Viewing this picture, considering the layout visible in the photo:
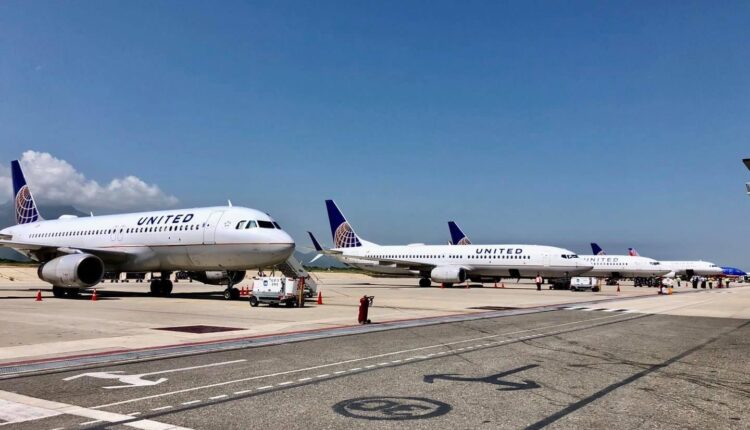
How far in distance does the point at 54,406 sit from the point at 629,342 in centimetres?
1391

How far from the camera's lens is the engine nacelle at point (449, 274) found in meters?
56.2

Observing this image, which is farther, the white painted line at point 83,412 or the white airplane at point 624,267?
the white airplane at point 624,267

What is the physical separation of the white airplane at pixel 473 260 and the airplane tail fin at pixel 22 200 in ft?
104

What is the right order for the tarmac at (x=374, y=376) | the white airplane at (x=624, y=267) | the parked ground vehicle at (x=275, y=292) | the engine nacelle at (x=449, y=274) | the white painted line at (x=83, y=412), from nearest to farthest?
1. the white painted line at (x=83, y=412)
2. the tarmac at (x=374, y=376)
3. the parked ground vehicle at (x=275, y=292)
4. the engine nacelle at (x=449, y=274)
5. the white airplane at (x=624, y=267)

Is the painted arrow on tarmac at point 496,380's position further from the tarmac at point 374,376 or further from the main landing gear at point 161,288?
the main landing gear at point 161,288

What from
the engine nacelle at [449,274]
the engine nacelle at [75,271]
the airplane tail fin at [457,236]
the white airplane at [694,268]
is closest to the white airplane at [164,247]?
the engine nacelle at [75,271]

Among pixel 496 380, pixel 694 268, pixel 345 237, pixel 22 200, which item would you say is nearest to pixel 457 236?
pixel 345 237

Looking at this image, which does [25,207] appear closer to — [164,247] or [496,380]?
[164,247]

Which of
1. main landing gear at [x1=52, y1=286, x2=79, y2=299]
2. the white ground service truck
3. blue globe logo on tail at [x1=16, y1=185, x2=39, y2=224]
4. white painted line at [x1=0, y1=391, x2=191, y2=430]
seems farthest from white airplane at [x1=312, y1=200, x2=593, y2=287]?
white painted line at [x1=0, y1=391, x2=191, y2=430]

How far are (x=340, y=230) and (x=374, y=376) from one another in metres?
64.5

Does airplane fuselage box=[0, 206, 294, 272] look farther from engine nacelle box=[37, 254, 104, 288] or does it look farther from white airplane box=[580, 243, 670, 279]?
white airplane box=[580, 243, 670, 279]

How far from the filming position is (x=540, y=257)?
56188mm

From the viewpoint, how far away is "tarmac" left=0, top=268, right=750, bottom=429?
726 cm

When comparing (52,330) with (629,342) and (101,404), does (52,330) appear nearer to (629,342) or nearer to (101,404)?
(101,404)
